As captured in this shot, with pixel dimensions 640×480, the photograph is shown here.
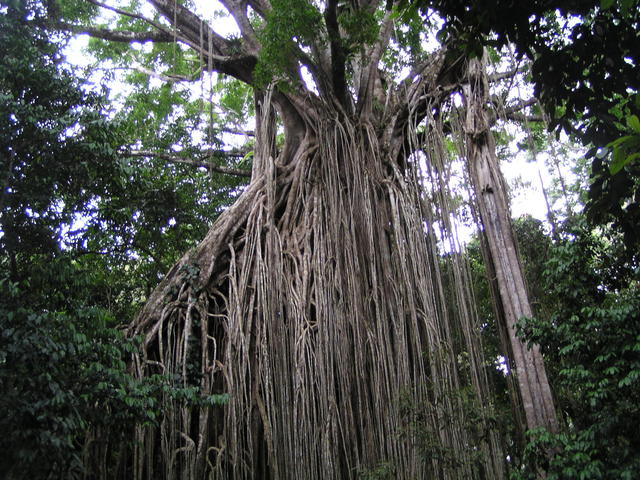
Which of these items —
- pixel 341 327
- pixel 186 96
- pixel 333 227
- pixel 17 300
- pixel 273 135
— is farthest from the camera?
pixel 186 96

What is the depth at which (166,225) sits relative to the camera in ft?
18.4

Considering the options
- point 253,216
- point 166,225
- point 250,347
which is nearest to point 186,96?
point 166,225

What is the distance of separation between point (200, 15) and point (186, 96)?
1.11m

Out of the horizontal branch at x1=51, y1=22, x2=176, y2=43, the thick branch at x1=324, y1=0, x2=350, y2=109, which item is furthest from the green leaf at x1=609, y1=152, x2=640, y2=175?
the horizontal branch at x1=51, y1=22, x2=176, y2=43

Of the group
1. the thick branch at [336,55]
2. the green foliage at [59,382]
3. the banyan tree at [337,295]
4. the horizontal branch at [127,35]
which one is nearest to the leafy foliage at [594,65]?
the banyan tree at [337,295]

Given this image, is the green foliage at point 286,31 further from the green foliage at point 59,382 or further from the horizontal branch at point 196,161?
the green foliage at point 59,382

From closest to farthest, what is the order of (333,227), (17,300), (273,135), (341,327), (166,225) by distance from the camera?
1. (17,300)
2. (341,327)
3. (333,227)
4. (166,225)
5. (273,135)

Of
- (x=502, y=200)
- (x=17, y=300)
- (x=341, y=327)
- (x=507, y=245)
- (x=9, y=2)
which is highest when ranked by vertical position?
(x=9, y=2)

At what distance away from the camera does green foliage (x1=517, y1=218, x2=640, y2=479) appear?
3.03m

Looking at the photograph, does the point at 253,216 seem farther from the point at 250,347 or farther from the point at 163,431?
the point at 163,431

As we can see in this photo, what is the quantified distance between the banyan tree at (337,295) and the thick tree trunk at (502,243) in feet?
0.05

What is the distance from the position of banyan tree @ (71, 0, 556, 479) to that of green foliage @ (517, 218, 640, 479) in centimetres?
48

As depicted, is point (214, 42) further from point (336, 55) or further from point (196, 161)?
point (336, 55)

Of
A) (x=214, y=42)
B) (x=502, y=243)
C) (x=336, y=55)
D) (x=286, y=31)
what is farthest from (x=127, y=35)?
(x=502, y=243)
